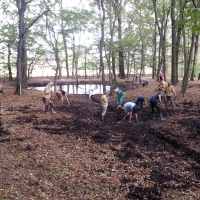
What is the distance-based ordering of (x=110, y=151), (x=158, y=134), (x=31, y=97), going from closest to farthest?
(x=110, y=151), (x=158, y=134), (x=31, y=97)

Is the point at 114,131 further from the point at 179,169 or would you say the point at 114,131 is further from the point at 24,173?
the point at 24,173

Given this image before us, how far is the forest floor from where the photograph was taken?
5.21 metres

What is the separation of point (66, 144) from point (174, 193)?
13.5ft

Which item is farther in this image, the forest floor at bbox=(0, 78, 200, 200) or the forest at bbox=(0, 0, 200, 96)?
the forest at bbox=(0, 0, 200, 96)

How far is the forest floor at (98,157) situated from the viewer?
5.21 m

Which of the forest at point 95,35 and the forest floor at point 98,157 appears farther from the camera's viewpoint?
the forest at point 95,35

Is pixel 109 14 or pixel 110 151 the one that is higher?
pixel 109 14

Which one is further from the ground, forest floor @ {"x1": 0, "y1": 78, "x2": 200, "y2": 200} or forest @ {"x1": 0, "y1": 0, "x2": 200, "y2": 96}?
forest @ {"x1": 0, "y1": 0, "x2": 200, "y2": 96}

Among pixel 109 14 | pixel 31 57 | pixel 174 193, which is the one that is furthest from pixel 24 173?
pixel 31 57

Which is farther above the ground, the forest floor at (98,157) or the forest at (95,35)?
the forest at (95,35)

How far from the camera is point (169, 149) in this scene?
310 inches

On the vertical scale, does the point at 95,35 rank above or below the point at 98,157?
above

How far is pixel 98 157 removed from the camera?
7117 millimetres

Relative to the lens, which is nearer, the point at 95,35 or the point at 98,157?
the point at 98,157
